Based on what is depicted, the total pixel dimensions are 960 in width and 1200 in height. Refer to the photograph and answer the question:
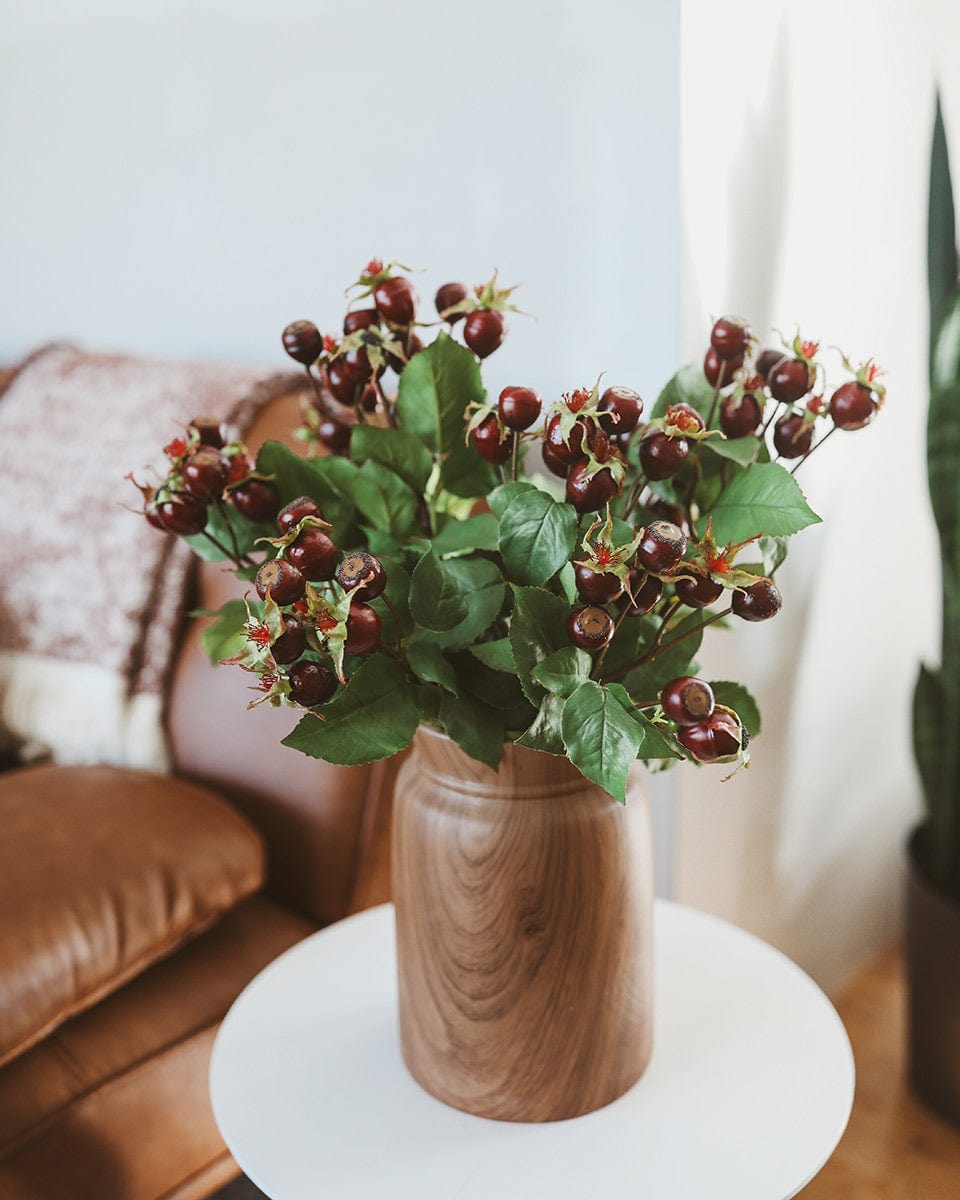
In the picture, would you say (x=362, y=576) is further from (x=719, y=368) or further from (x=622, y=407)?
(x=719, y=368)

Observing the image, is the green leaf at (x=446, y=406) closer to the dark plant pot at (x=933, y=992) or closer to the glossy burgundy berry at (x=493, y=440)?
the glossy burgundy berry at (x=493, y=440)

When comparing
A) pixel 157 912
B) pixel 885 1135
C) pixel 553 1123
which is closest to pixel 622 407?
pixel 553 1123

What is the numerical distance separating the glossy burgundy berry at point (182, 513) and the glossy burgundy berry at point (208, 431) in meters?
0.05

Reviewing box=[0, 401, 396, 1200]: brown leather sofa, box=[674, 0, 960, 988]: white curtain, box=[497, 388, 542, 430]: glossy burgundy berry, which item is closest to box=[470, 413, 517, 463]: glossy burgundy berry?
box=[497, 388, 542, 430]: glossy burgundy berry

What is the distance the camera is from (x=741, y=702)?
69 cm

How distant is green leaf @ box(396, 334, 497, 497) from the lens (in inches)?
25.2

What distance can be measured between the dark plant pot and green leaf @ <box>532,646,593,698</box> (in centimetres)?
84

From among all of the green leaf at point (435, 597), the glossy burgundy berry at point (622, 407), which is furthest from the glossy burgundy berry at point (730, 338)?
the green leaf at point (435, 597)

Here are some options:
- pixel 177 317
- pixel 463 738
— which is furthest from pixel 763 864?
pixel 177 317

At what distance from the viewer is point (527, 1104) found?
0.67m

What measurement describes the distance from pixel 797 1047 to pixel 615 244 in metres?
0.65

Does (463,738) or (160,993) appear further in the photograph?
(160,993)

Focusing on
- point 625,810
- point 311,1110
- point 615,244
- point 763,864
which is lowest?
point 763,864

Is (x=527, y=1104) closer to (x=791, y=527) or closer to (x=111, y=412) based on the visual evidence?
(x=791, y=527)
